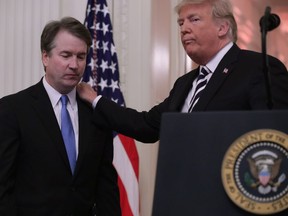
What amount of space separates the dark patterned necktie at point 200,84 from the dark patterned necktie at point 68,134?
0.63 meters

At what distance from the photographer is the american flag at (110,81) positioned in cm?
409

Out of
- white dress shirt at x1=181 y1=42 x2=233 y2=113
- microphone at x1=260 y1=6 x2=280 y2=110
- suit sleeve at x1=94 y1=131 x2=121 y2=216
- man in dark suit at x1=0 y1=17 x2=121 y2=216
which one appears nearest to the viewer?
microphone at x1=260 y1=6 x2=280 y2=110

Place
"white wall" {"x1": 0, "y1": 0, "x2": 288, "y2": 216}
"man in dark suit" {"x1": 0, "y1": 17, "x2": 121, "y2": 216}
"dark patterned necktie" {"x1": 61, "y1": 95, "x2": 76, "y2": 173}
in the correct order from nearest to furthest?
"man in dark suit" {"x1": 0, "y1": 17, "x2": 121, "y2": 216} → "dark patterned necktie" {"x1": 61, "y1": 95, "x2": 76, "y2": 173} → "white wall" {"x1": 0, "y1": 0, "x2": 288, "y2": 216}

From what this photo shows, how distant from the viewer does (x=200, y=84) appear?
227 cm

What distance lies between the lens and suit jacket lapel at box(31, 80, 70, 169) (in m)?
2.47

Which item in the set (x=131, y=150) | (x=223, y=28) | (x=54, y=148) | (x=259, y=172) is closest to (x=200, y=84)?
(x=223, y=28)

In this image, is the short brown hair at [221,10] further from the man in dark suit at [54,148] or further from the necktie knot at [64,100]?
the necktie knot at [64,100]

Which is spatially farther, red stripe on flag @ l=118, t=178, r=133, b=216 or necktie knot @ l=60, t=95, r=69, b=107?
red stripe on flag @ l=118, t=178, r=133, b=216

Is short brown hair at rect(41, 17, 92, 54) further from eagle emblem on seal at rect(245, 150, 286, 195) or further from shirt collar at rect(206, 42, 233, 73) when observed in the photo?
eagle emblem on seal at rect(245, 150, 286, 195)

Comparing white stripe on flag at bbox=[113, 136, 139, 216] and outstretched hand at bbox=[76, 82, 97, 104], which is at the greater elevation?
outstretched hand at bbox=[76, 82, 97, 104]

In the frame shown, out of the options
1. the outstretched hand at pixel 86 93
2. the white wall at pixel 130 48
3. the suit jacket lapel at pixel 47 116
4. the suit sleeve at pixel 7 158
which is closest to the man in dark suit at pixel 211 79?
the outstretched hand at pixel 86 93

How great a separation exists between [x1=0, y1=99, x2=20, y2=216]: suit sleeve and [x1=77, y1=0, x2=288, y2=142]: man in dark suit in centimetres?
44

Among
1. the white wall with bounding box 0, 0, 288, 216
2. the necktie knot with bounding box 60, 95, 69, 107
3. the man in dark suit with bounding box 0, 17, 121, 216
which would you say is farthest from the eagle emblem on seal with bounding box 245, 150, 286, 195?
the white wall with bounding box 0, 0, 288, 216

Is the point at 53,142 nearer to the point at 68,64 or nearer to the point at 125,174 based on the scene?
the point at 68,64
